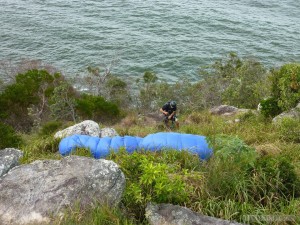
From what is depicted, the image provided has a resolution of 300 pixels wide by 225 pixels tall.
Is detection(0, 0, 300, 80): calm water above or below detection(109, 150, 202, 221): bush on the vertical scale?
below

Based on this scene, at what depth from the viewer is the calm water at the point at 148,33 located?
32062 mm

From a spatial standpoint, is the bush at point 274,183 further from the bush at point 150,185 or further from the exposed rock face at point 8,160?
the exposed rock face at point 8,160

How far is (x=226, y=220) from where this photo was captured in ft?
16.9

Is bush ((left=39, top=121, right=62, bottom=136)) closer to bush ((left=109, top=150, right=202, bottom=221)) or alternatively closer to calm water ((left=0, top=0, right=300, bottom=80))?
bush ((left=109, top=150, right=202, bottom=221))

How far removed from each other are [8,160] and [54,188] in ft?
4.85

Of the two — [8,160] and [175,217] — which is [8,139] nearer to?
[8,160]

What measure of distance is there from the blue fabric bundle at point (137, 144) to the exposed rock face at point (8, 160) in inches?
69.8

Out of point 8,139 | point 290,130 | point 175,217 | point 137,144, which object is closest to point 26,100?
point 8,139

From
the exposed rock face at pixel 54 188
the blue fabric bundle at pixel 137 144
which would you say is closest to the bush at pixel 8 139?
the blue fabric bundle at pixel 137 144

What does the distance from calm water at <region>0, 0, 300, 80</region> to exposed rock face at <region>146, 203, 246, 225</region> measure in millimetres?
24794

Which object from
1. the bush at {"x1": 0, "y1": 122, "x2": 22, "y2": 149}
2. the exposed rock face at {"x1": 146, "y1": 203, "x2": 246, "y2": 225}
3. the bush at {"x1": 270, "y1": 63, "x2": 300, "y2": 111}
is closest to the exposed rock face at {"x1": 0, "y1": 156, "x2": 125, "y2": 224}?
the exposed rock face at {"x1": 146, "y1": 203, "x2": 246, "y2": 225}

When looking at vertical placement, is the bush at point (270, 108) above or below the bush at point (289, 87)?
below

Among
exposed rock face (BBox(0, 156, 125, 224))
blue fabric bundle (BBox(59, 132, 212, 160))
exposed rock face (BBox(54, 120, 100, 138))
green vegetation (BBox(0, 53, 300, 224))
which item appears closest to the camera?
exposed rock face (BBox(0, 156, 125, 224))

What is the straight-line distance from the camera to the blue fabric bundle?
315 inches
